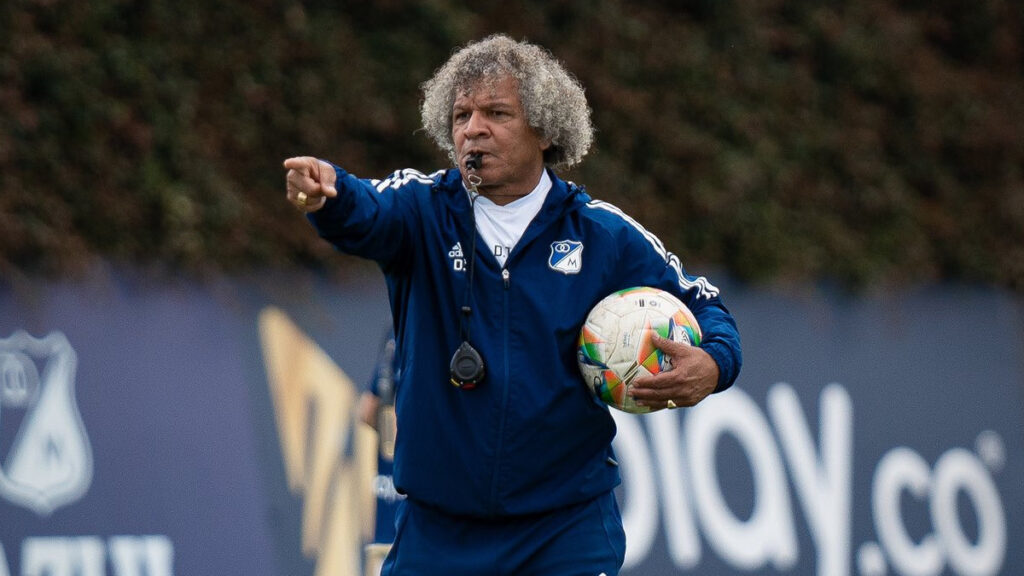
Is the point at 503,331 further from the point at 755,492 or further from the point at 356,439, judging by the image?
the point at 755,492

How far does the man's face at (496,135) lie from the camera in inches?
174

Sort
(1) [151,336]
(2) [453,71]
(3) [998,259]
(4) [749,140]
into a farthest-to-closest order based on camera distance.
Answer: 1. (3) [998,259]
2. (4) [749,140]
3. (1) [151,336]
4. (2) [453,71]

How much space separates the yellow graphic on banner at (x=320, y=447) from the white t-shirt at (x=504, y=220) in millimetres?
3547

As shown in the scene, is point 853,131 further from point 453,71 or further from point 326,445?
point 453,71

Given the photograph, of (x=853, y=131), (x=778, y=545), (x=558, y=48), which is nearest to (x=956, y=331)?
(x=853, y=131)

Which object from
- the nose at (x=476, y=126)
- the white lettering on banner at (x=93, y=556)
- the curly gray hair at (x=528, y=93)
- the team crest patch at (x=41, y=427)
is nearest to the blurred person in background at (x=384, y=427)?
the white lettering on banner at (x=93, y=556)

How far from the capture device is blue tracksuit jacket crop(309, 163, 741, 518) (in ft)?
13.8

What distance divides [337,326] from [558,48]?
2.75 metres

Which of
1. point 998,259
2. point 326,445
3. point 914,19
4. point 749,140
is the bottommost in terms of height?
point 326,445

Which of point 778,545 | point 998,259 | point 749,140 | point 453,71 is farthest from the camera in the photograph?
point 998,259

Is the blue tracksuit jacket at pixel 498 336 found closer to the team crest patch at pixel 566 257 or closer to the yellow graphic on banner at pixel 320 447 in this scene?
the team crest patch at pixel 566 257

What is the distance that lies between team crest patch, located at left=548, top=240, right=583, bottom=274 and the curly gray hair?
15.6 inches

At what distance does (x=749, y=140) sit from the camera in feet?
34.8

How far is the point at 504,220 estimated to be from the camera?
14.6 feet
